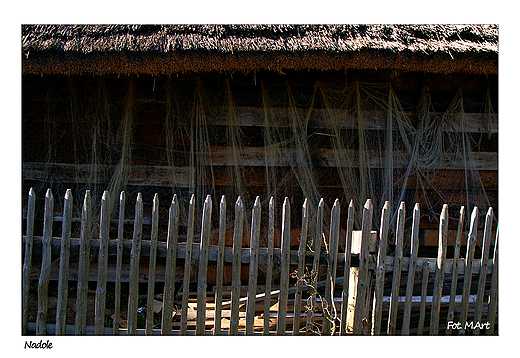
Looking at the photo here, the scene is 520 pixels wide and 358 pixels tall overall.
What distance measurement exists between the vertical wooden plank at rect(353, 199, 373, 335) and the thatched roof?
1508 mm

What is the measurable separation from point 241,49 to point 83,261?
2153 millimetres

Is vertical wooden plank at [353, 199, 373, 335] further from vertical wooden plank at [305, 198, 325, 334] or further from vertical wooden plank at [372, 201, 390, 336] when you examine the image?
vertical wooden plank at [305, 198, 325, 334]

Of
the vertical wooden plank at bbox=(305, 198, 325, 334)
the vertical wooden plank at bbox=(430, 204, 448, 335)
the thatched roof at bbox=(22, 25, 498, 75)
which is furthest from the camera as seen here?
the thatched roof at bbox=(22, 25, 498, 75)

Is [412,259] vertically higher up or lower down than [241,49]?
lower down

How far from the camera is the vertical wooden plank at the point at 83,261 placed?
2.73 metres

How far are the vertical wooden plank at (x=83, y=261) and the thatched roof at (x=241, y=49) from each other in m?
1.39

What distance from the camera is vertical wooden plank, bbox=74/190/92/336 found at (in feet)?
8.96

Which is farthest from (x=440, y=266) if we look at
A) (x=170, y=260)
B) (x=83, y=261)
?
(x=83, y=261)

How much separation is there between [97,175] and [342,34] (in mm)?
2892

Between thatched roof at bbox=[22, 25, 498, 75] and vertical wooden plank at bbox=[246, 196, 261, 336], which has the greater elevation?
thatched roof at bbox=[22, 25, 498, 75]

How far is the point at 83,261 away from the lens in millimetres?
2791

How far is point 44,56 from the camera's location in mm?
3443

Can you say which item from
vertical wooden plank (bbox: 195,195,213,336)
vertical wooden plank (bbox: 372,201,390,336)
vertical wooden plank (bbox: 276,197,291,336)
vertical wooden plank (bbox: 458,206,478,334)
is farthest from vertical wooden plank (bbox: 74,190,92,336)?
vertical wooden plank (bbox: 458,206,478,334)

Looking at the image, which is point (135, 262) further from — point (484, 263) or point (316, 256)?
point (484, 263)
